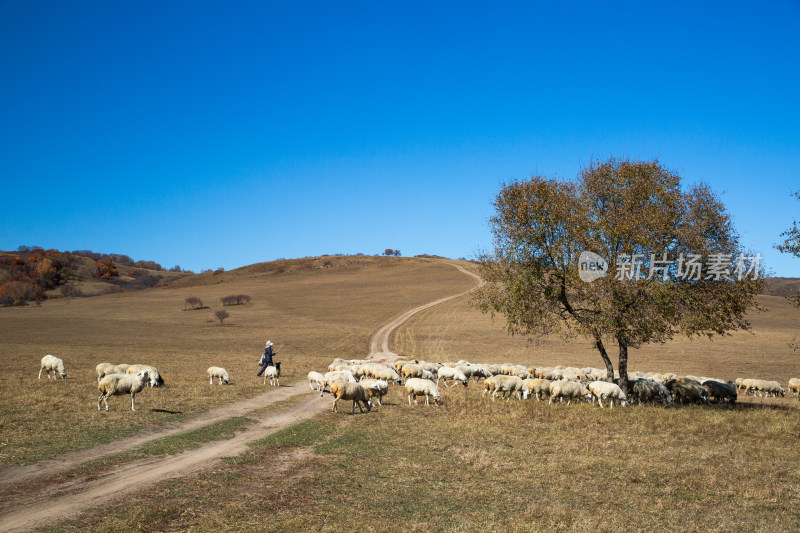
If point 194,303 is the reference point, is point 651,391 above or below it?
below

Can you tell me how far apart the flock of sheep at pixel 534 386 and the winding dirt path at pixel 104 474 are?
403 centimetres

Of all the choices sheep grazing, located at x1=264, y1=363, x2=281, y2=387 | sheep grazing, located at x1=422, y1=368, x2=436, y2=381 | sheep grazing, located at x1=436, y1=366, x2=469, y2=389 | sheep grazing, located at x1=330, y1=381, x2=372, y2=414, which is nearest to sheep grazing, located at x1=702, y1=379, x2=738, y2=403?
sheep grazing, located at x1=436, y1=366, x2=469, y2=389

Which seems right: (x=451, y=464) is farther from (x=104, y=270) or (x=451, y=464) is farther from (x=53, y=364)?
(x=104, y=270)

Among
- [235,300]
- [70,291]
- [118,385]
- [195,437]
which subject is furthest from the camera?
[70,291]

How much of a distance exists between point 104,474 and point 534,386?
17631mm

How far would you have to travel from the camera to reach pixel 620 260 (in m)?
21.9

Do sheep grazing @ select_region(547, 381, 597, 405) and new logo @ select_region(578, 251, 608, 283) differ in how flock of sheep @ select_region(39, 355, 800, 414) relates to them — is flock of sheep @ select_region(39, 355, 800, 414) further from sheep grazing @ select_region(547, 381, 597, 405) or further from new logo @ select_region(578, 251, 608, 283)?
new logo @ select_region(578, 251, 608, 283)

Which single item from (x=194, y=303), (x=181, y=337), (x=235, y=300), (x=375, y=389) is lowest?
(x=181, y=337)

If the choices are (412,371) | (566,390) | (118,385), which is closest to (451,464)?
(566,390)

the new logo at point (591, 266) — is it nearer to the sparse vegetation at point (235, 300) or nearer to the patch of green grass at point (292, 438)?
the patch of green grass at point (292, 438)

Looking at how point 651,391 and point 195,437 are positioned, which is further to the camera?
point 651,391

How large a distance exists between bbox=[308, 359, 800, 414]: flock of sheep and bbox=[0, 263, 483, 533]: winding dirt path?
4.03 meters

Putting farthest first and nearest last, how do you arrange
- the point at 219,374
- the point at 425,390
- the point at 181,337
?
the point at 181,337, the point at 219,374, the point at 425,390

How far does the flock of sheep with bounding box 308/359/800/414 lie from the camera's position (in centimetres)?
2109
